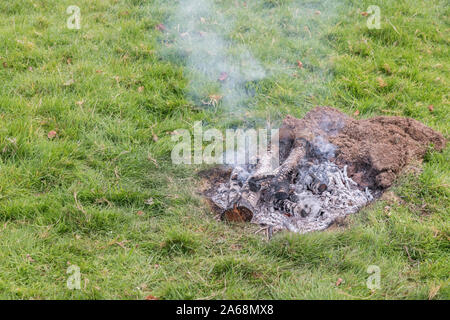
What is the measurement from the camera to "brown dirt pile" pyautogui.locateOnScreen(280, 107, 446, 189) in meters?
4.07

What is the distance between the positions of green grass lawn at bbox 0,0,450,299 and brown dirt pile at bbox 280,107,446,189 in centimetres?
18

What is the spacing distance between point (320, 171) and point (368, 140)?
2.08 feet

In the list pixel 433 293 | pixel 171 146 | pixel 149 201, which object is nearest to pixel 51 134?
pixel 171 146

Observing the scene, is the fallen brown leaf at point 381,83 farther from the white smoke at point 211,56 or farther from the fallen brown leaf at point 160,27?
the fallen brown leaf at point 160,27

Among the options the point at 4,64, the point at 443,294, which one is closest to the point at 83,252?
the point at 443,294

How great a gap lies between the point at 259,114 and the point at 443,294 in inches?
99.9

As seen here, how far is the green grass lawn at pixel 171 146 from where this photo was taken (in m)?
3.31

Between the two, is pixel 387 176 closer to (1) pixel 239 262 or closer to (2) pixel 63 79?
(1) pixel 239 262

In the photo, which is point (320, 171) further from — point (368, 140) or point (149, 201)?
point (149, 201)

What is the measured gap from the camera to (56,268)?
332cm

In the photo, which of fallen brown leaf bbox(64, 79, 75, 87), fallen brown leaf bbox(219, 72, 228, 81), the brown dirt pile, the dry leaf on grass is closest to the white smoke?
fallen brown leaf bbox(219, 72, 228, 81)

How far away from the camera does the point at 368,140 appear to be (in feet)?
14.1

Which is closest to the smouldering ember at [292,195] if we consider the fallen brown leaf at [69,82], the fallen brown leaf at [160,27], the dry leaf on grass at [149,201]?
the dry leaf on grass at [149,201]

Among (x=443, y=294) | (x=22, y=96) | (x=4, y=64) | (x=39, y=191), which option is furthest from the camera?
(x=4, y=64)
